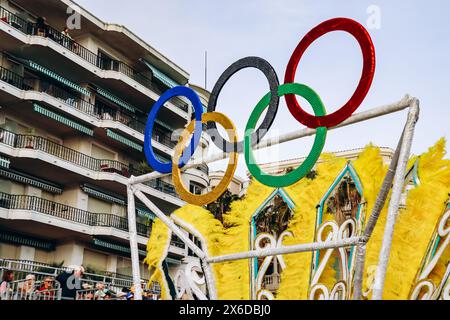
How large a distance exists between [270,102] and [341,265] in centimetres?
343

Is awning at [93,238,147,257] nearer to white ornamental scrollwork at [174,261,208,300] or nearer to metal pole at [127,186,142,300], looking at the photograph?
metal pole at [127,186,142,300]

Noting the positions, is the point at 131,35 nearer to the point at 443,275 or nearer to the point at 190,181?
the point at 190,181

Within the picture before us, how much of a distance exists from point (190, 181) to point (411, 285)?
91.2ft

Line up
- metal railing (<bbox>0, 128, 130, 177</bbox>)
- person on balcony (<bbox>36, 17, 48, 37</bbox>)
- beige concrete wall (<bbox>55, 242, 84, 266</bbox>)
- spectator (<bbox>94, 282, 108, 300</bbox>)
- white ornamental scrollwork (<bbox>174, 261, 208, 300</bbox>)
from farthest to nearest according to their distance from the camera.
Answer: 1. beige concrete wall (<bbox>55, 242, 84, 266</bbox>)
2. person on balcony (<bbox>36, 17, 48, 37</bbox>)
3. metal railing (<bbox>0, 128, 130, 177</bbox>)
4. spectator (<bbox>94, 282, 108, 300</bbox>)
5. white ornamental scrollwork (<bbox>174, 261, 208, 300</bbox>)

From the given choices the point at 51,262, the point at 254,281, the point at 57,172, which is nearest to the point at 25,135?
the point at 57,172

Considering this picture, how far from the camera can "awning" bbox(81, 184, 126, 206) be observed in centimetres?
3000

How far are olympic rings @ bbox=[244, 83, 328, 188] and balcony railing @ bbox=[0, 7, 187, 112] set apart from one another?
18.1 metres

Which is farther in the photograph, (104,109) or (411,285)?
(104,109)

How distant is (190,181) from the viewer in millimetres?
38375

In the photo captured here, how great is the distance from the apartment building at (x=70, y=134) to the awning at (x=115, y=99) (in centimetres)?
7

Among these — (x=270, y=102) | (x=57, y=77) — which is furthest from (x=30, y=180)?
(x=270, y=102)

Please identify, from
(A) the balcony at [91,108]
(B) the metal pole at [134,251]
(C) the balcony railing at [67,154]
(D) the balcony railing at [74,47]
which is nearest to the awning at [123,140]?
(A) the balcony at [91,108]

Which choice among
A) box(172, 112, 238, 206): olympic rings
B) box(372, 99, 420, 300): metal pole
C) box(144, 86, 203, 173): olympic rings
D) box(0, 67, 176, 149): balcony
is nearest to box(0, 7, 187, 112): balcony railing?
box(0, 67, 176, 149): balcony
